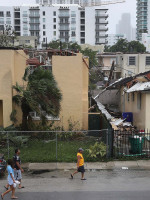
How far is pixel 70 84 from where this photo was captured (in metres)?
18.8

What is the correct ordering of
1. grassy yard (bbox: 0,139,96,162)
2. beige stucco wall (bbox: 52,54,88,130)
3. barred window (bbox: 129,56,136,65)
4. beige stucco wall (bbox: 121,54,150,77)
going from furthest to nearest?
1. barred window (bbox: 129,56,136,65)
2. beige stucco wall (bbox: 121,54,150,77)
3. beige stucco wall (bbox: 52,54,88,130)
4. grassy yard (bbox: 0,139,96,162)

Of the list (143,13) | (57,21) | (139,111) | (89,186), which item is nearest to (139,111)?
(139,111)

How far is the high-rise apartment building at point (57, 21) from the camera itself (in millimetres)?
117312

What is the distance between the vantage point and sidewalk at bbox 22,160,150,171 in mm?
12750

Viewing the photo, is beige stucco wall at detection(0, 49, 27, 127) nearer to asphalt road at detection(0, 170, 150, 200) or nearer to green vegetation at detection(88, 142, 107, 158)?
green vegetation at detection(88, 142, 107, 158)

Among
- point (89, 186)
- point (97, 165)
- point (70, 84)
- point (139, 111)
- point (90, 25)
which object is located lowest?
point (89, 186)

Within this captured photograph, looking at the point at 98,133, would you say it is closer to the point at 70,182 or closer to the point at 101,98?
the point at 70,182

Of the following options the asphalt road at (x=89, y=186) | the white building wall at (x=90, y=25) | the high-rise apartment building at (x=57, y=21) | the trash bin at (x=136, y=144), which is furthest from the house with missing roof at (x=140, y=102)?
the white building wall at (x=90, y=25)

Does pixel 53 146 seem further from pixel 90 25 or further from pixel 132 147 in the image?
pixel 90 25

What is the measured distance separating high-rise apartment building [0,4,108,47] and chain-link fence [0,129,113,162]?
10322 cm

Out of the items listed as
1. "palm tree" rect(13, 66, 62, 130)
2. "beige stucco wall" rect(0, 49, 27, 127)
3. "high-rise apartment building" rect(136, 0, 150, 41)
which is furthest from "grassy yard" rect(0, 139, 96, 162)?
"high-rise apartment building" rect(136, 0, 150, 41)

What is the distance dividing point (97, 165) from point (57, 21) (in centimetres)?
11058

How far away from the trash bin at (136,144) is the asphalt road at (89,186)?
5.66 ft

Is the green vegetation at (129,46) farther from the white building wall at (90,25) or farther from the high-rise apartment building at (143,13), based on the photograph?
the high-rise apartment building at (143,13)
